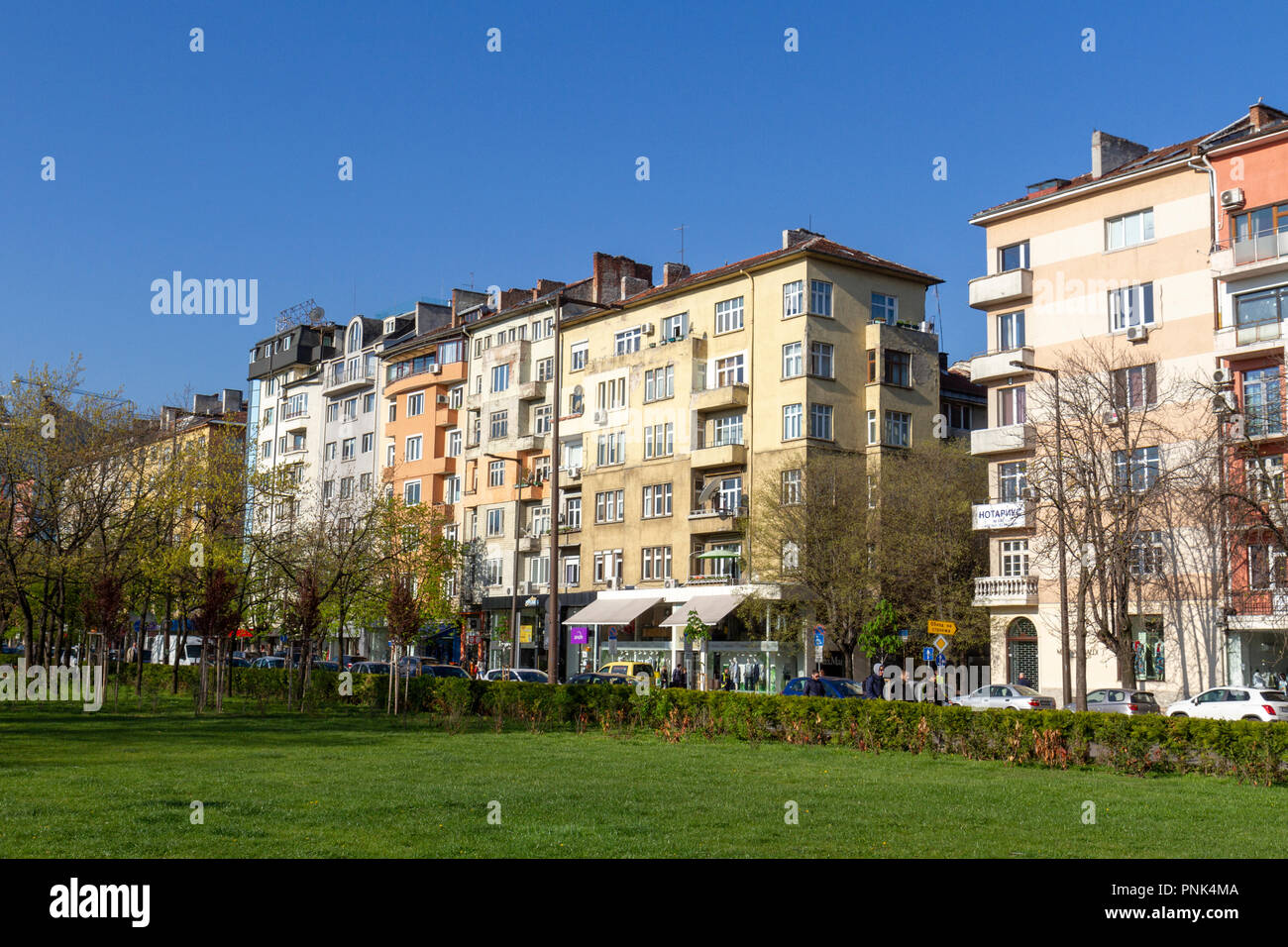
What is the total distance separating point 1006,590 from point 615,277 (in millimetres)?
30142

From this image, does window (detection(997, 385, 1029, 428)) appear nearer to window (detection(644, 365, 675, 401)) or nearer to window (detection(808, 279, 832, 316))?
window (detection(808, 279, 832, 316))

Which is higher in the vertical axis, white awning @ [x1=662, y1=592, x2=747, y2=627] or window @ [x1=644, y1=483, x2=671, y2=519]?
window @ [x1=644, y1=483, x2=671, y2=519]

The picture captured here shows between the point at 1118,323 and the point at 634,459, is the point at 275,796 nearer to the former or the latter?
the point at 1118,323

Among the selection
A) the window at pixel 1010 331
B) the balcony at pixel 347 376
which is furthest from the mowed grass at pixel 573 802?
the balcony at pixel 347 376

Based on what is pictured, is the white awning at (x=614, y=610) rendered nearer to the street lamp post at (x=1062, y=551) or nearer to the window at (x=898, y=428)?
the window at (x=898, y=428)

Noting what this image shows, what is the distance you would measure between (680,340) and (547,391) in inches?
400

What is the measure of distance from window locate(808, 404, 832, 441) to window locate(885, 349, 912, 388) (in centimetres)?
341

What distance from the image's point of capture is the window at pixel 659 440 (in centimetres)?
6134

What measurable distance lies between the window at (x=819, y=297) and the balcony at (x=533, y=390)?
Answer: 1729cm

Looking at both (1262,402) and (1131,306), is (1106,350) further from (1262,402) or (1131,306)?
(1262,402)

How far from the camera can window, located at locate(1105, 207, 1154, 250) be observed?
46406 millimetres

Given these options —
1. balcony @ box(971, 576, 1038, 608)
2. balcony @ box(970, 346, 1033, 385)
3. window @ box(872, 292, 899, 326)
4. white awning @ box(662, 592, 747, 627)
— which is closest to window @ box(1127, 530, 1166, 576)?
balcony @ box(971, 576, 1038, 608)
